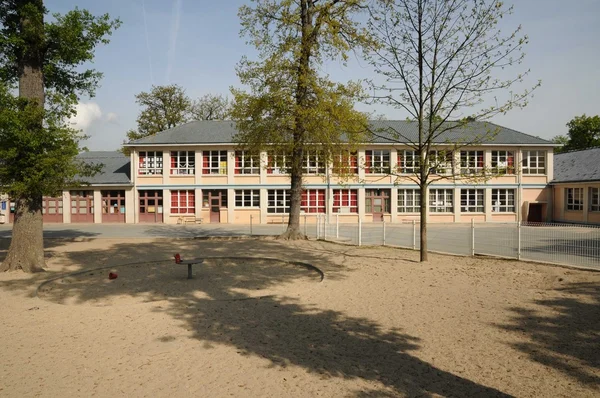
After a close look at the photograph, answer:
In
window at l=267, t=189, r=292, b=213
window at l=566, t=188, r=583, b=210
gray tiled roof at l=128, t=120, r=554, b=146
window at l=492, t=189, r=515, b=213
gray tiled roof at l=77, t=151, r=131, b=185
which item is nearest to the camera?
window at l=566, t=188, r=583, b=210

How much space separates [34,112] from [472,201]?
105 ft

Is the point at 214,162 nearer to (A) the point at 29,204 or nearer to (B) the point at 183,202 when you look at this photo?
(B) the point at 183,202

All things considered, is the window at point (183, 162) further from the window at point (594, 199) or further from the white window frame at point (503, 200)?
the window at point (594, 199)

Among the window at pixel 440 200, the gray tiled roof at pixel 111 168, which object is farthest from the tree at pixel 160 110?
the window at pixel 440 200

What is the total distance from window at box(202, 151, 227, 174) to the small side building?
26885mm

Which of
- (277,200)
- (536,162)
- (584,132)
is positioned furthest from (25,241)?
(584,132)

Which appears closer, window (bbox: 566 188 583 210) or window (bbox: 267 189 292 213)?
window (bbox: 566 188 583 210)

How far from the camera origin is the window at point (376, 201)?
35.0 m

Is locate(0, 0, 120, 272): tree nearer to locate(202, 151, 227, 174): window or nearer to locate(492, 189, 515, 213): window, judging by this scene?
locate(202, 151, 227, 174): window

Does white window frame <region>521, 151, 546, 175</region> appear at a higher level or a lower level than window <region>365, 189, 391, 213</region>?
higher

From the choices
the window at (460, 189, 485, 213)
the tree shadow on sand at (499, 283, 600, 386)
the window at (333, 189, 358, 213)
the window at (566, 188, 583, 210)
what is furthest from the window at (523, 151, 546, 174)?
the tree shadow on sand at (499, 283, 600, 386)

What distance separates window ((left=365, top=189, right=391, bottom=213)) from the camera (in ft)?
115

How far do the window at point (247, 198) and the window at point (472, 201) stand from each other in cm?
1679

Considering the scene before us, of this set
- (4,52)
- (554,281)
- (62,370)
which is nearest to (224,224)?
(4,52)
